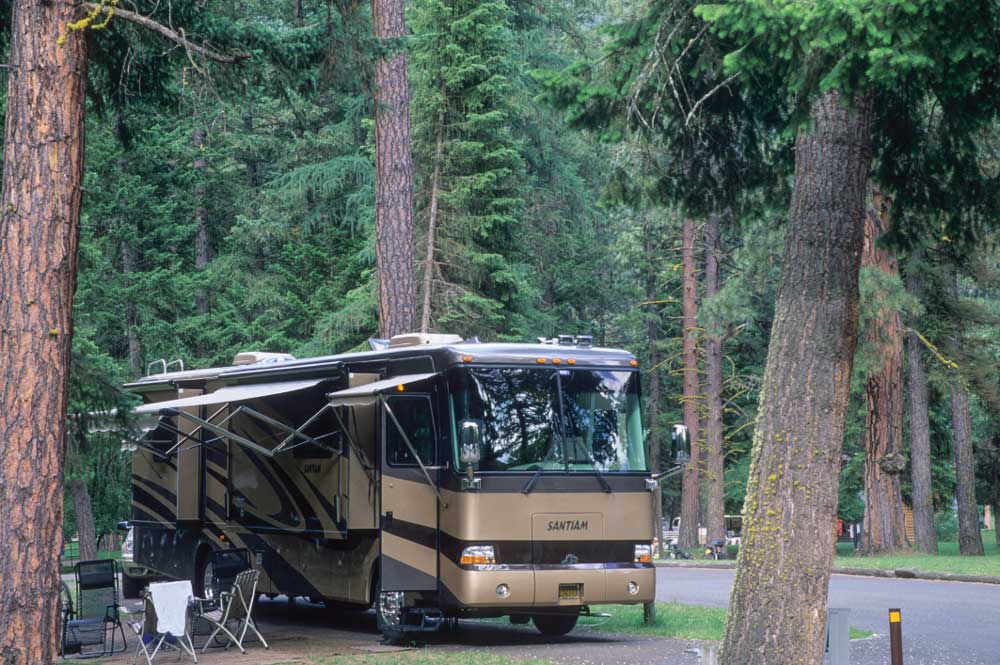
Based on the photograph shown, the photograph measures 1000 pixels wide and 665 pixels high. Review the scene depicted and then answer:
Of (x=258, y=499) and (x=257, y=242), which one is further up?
(x=257, y=242)

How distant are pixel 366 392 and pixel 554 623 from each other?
4199 millimetres

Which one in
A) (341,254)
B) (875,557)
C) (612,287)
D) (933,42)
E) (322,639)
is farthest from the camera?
(612,287)

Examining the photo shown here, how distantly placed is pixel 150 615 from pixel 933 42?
9467mm

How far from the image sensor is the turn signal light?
1552cm

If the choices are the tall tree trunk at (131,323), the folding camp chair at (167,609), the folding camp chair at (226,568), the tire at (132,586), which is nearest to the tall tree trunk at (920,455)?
the tall tree trunk at (131,323)

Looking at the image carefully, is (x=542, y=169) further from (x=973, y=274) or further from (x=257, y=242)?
(x=973, y=274)

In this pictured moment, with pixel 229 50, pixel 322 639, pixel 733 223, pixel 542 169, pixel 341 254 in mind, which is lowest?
pixel 322 639

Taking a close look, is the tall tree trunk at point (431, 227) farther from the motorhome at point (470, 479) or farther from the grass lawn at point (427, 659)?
the grass lawn at point (427, 659)

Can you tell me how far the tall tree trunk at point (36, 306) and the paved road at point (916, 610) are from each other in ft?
26.1

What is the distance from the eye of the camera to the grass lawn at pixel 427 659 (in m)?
13.3

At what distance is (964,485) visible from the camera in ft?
130

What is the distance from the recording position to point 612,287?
49.8 m

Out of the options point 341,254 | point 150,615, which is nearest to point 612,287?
point 341,254

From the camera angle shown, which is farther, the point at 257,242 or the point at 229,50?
the point at 257,242
